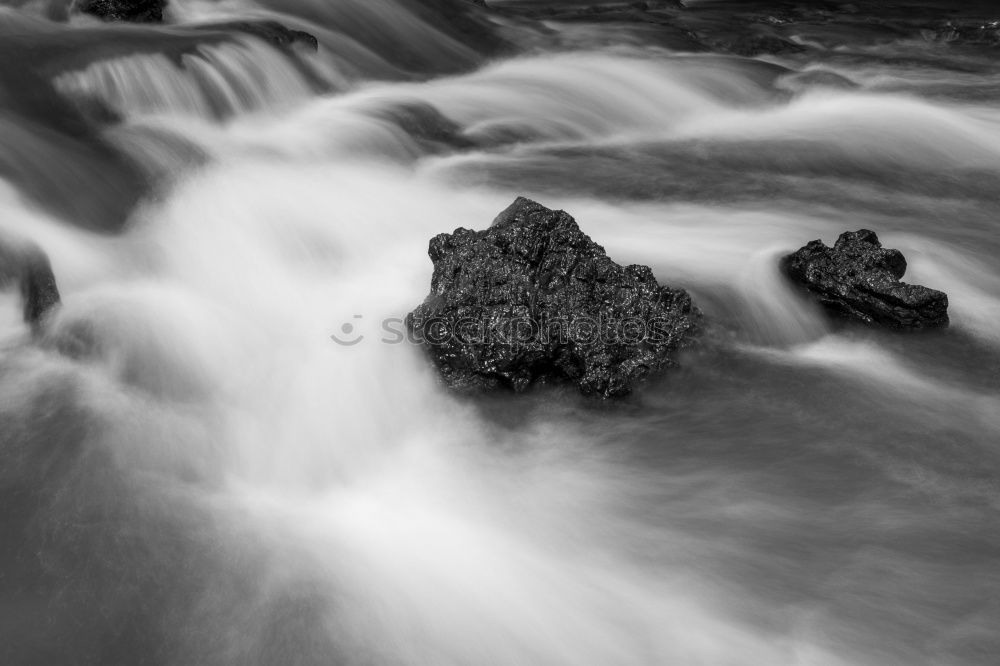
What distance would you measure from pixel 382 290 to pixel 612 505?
2.41m

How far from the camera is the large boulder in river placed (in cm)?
494

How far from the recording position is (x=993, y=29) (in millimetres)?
13078

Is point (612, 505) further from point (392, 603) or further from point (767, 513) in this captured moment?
point (392, 603)

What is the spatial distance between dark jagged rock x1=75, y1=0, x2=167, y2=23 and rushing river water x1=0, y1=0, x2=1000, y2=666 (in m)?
0.74

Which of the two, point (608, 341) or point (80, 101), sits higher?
point (608, 341)

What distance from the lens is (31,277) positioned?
5488 millimetres

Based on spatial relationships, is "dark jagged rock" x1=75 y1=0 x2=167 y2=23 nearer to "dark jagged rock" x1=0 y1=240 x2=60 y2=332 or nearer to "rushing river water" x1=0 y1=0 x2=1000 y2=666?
"rushing river water" x1=0 y1=0 x2=1000 y2=666

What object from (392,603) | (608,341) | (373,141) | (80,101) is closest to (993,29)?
(373,141)

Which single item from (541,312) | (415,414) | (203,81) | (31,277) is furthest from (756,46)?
(31,277)

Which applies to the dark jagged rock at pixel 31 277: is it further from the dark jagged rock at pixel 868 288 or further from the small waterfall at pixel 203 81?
the dark jagged rock at pixel 868 288

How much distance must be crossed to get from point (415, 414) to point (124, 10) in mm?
6381
